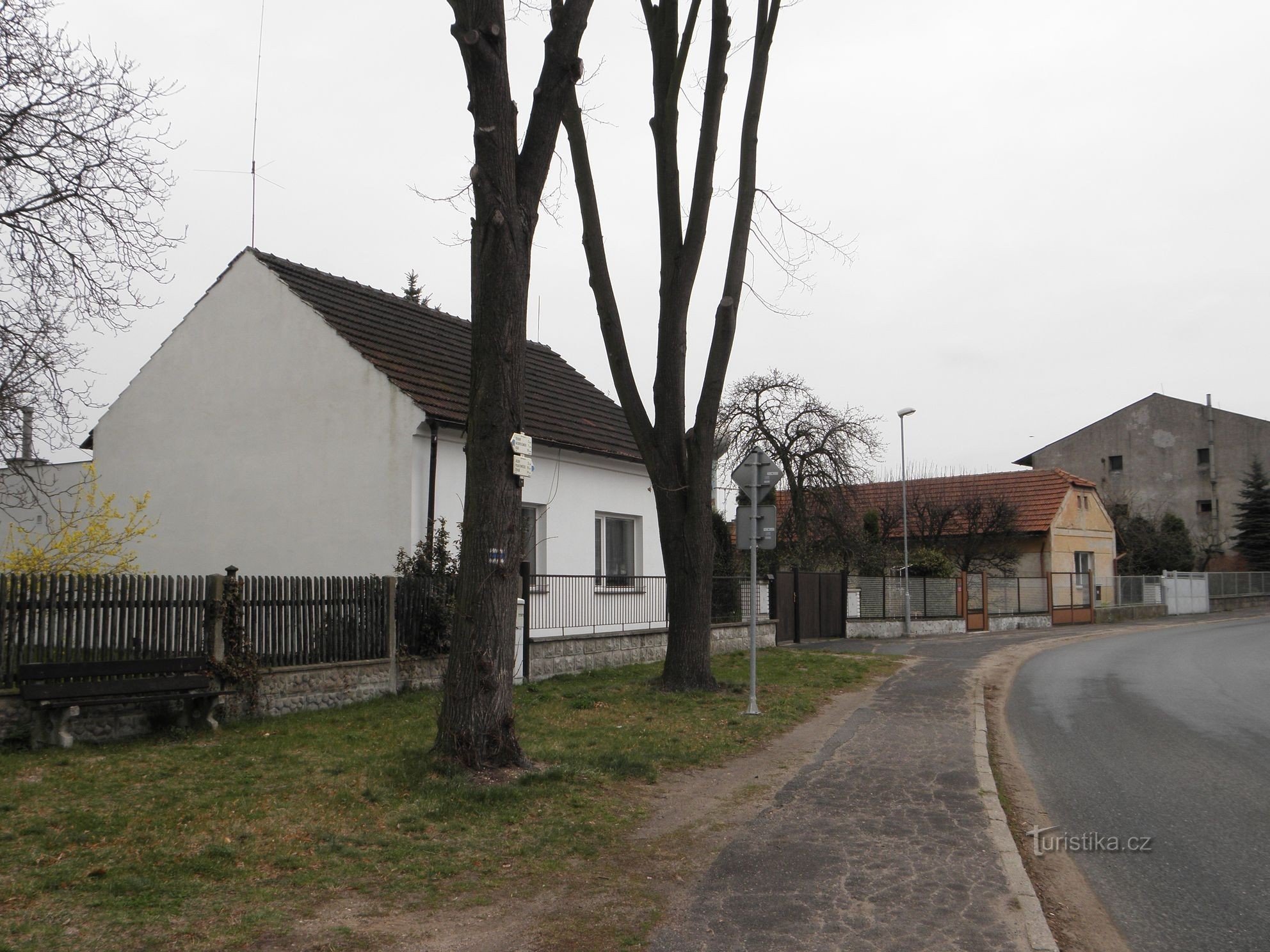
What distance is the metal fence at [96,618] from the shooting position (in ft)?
30.1

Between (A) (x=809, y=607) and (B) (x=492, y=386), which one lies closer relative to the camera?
(B) (x=492, y=386)

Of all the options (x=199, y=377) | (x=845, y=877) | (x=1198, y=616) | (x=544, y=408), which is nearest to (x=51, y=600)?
(x=845, y=877)

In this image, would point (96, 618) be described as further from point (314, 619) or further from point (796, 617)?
point (796, 617)

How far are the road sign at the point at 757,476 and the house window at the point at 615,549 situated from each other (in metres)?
6.22

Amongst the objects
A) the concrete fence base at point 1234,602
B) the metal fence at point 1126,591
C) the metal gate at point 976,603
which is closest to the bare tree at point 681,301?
the metal gate at point 976,603

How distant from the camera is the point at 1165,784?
8.48 metres

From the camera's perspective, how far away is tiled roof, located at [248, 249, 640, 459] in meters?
15.8

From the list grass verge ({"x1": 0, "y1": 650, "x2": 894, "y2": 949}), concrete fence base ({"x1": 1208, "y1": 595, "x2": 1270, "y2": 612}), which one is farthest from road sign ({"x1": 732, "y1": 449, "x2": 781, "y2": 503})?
concrete fence base ({"x1": 1208, "y1": 595, "x2": 1270, "y2": 612})

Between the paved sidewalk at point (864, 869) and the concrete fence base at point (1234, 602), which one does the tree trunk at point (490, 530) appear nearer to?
Result: the paved sidewalk at point (864, 869)

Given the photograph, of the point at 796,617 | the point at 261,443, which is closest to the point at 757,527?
the point at 261,443

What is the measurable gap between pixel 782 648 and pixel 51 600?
15259 millimetres

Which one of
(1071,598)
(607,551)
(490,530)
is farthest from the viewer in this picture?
(1071,598)

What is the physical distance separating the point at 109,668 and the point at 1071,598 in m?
34.4

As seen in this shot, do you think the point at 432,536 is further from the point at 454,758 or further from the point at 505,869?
the point at 505,869
